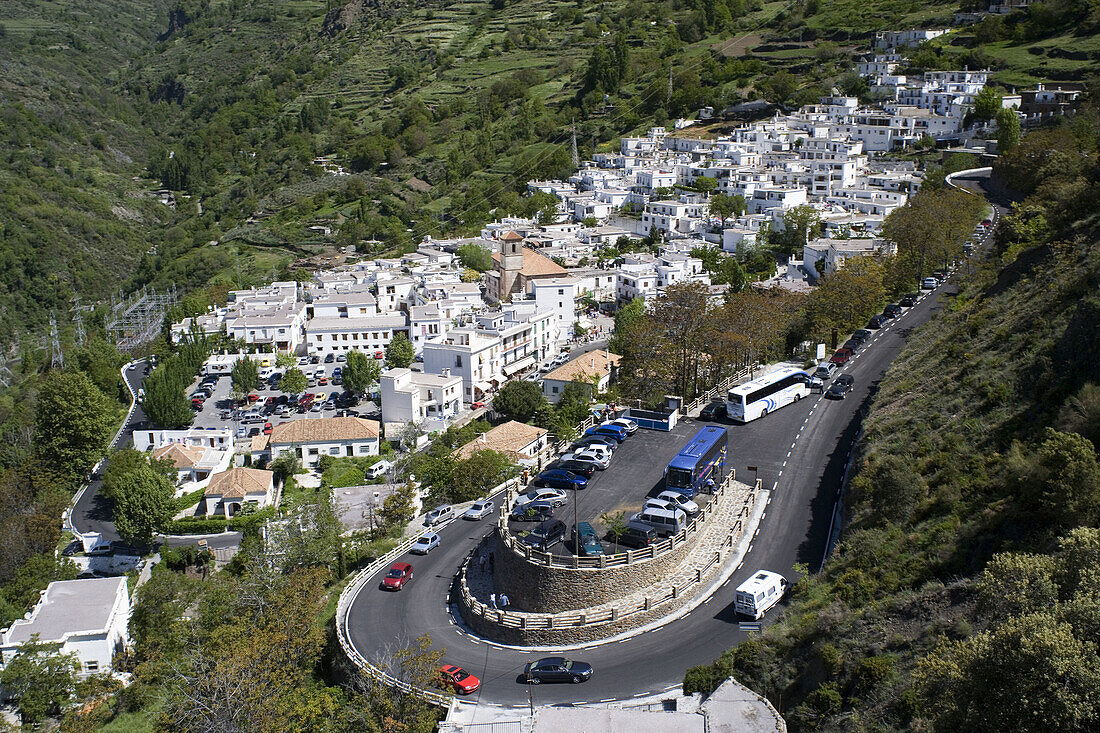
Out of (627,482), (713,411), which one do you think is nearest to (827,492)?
(627,482)

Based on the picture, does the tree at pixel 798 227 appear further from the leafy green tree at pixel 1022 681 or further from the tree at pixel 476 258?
the leafy green tree at pixel 1022 681

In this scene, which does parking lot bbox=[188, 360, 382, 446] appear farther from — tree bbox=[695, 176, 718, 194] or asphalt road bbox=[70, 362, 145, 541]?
tree bbox=[695, 176, 718, 194]

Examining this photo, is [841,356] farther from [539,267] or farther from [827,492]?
[539,267]

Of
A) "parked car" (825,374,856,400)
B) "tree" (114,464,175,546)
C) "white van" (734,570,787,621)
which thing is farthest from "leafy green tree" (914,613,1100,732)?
"tree" (114,464,175,546)

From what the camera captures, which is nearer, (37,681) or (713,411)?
(37,681)

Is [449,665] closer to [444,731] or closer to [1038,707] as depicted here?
[444,731]
